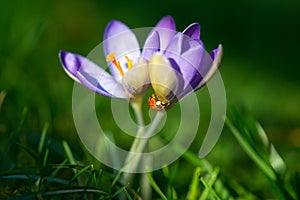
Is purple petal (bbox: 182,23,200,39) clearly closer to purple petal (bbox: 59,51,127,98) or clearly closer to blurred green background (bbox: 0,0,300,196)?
purple petal (bbox: 59,51,127,98)

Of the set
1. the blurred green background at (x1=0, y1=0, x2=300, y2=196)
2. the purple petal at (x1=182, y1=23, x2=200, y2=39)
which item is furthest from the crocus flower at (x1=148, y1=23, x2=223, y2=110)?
the blurred green background at (x1=0, y1=0, x2=300, y2=196)

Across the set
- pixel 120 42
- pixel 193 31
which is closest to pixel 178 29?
pixel 120 42

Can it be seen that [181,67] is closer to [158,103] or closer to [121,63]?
[158,103]

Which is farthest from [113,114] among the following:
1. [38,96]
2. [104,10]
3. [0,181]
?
[104,10]

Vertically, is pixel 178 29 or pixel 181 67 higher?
pixel 181 67

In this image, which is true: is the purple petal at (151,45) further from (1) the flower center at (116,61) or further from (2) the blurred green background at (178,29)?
(2) the blurred green background at (178,29)

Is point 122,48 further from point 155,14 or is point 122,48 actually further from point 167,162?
point 155,14

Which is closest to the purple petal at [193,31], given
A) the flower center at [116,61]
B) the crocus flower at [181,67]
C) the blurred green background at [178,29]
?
the crocus flower at [181,67]
